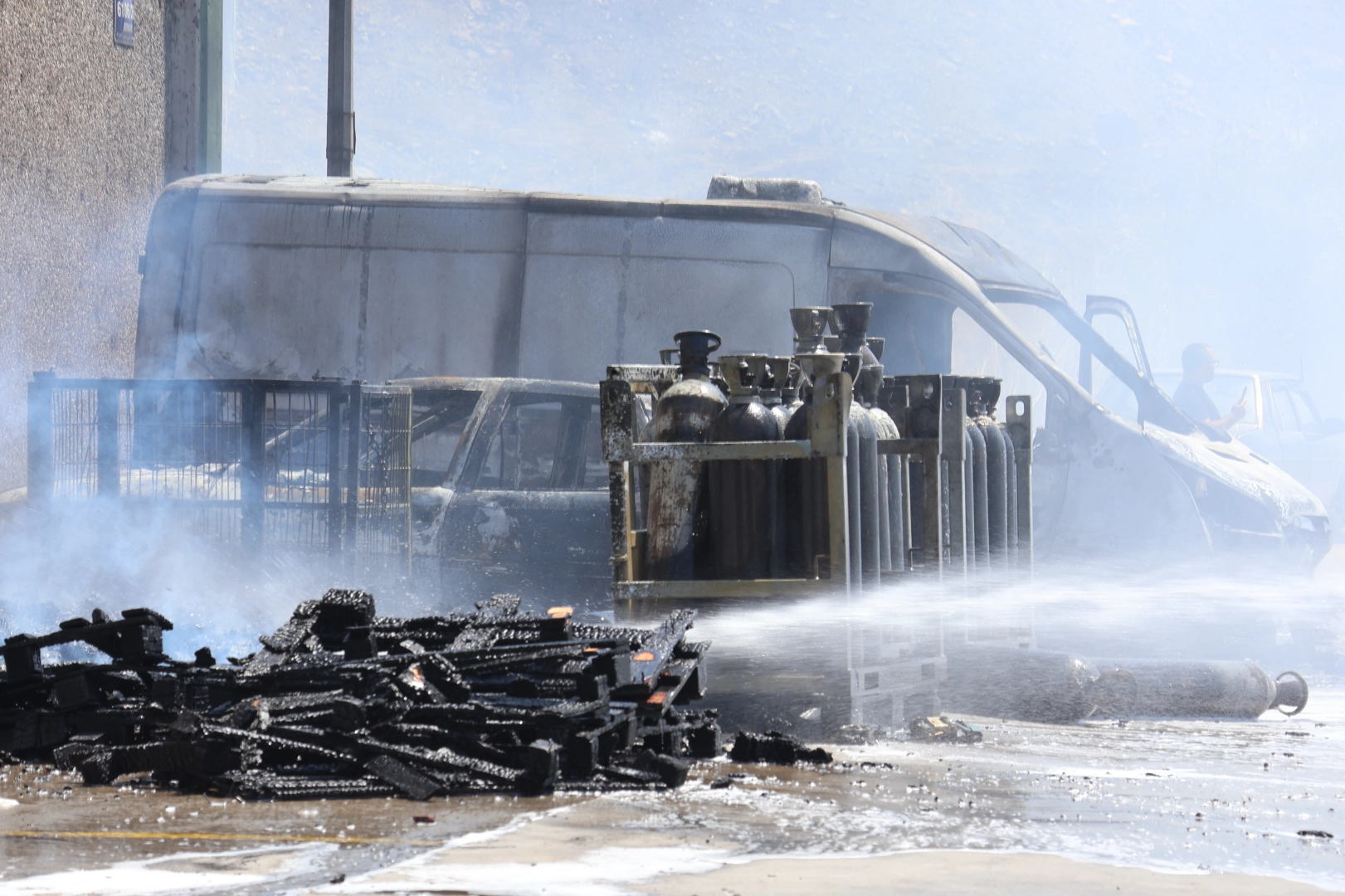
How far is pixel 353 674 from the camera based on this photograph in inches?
202

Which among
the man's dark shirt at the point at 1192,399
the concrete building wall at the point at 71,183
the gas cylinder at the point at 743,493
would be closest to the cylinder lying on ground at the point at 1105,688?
the gas cylinder at the point at 743,493

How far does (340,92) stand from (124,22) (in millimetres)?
3034

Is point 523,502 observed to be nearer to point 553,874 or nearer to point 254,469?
point 254,469

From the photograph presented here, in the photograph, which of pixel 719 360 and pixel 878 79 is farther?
pixel 878 79

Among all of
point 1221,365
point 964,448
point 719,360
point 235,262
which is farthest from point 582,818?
point 1221,365

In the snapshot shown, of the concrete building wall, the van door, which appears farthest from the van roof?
the concrete building wall

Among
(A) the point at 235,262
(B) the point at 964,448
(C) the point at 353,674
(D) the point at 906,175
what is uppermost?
(D) the point at 906,175

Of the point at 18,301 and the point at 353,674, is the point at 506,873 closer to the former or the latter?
the point at 353,674

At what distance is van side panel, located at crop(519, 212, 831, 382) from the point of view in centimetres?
980

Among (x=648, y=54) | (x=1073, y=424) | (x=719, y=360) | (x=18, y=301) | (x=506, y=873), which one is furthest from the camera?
(x=648, y=54)

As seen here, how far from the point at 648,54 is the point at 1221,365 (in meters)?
46.9

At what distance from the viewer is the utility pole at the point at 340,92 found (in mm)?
16344

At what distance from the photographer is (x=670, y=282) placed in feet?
32.2

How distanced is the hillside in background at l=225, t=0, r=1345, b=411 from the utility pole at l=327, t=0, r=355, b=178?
52.1 m
